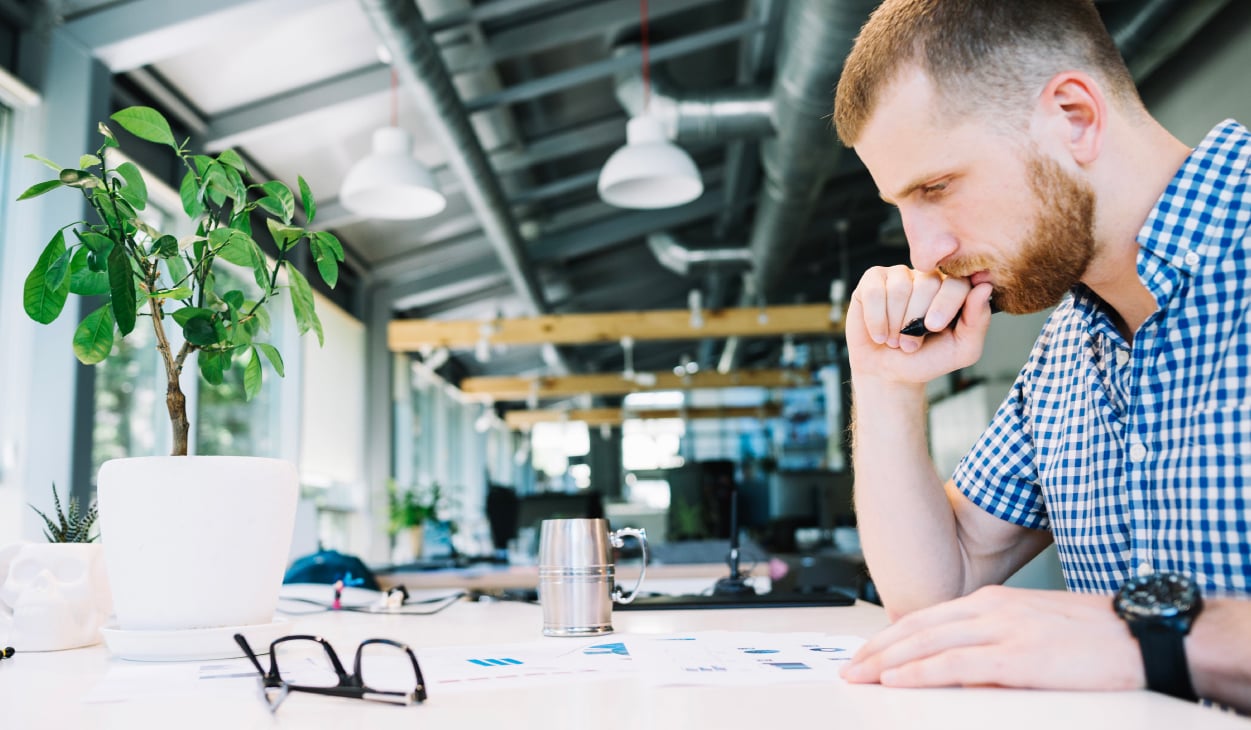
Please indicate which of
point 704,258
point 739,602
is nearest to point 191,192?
point 739,602

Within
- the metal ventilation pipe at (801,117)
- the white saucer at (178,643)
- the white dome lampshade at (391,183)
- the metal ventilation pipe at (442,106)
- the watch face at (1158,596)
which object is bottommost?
the white saucer at (178,643)

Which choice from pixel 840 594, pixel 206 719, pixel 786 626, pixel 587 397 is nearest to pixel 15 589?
pixel 206 719

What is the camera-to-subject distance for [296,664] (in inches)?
40.1

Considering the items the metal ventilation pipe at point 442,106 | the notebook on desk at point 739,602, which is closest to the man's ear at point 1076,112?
the notebook on desk at point 739,602

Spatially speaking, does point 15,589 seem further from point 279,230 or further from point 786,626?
point 786,626

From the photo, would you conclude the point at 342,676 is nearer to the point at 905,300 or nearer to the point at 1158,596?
the point at 1158,596

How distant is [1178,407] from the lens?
108 cm

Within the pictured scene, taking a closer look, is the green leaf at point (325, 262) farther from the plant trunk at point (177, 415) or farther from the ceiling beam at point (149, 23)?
the ceiling beam at point (149, 23)

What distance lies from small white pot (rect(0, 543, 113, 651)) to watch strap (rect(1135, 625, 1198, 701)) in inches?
47.3

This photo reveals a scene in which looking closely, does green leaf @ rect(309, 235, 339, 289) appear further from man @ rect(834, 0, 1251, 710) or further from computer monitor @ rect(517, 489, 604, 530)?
computer monitor @ rect(517, 489, 604, 530)

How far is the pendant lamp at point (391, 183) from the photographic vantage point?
3.99 m

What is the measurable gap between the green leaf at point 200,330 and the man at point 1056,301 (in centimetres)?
81

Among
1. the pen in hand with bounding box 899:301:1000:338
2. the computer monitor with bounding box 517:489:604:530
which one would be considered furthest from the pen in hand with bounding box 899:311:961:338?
the computer monitor with bounding box 517:489:604:530

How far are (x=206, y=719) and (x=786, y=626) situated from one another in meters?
0.86
